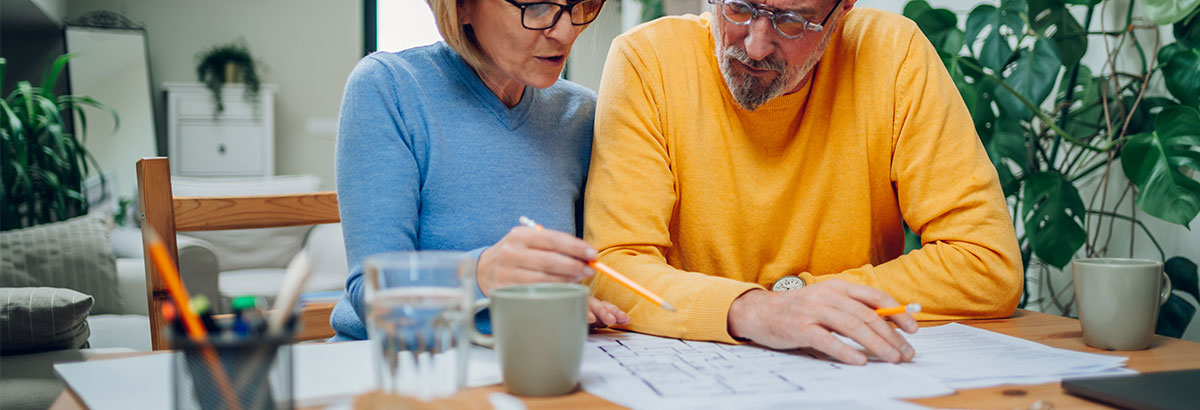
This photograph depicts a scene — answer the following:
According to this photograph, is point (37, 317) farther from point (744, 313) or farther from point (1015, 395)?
point (1015, 395)

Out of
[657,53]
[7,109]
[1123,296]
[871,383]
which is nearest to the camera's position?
[871,383]

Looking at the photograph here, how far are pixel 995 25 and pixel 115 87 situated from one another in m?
5.48

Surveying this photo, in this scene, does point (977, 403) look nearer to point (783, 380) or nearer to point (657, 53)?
point (783, 380)

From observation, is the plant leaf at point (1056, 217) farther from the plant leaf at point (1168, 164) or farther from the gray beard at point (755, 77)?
the gray beard at point (755, 77)

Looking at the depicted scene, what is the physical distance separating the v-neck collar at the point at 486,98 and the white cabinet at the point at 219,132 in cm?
526

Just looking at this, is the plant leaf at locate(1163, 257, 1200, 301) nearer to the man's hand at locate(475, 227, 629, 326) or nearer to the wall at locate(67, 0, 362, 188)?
the man's hand at locate(475, 227, 629, 326)

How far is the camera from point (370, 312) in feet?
1.86

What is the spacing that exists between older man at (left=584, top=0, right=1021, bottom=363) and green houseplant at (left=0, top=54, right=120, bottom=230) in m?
2.74

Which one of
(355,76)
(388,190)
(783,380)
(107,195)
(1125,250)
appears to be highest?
(355,76)

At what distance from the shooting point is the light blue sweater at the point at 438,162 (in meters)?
1.00

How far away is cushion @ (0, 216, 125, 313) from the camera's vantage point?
2.42 m

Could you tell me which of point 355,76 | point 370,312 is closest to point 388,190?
point 355,76

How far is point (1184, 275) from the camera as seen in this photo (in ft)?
5.48

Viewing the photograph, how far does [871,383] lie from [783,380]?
0.07m
